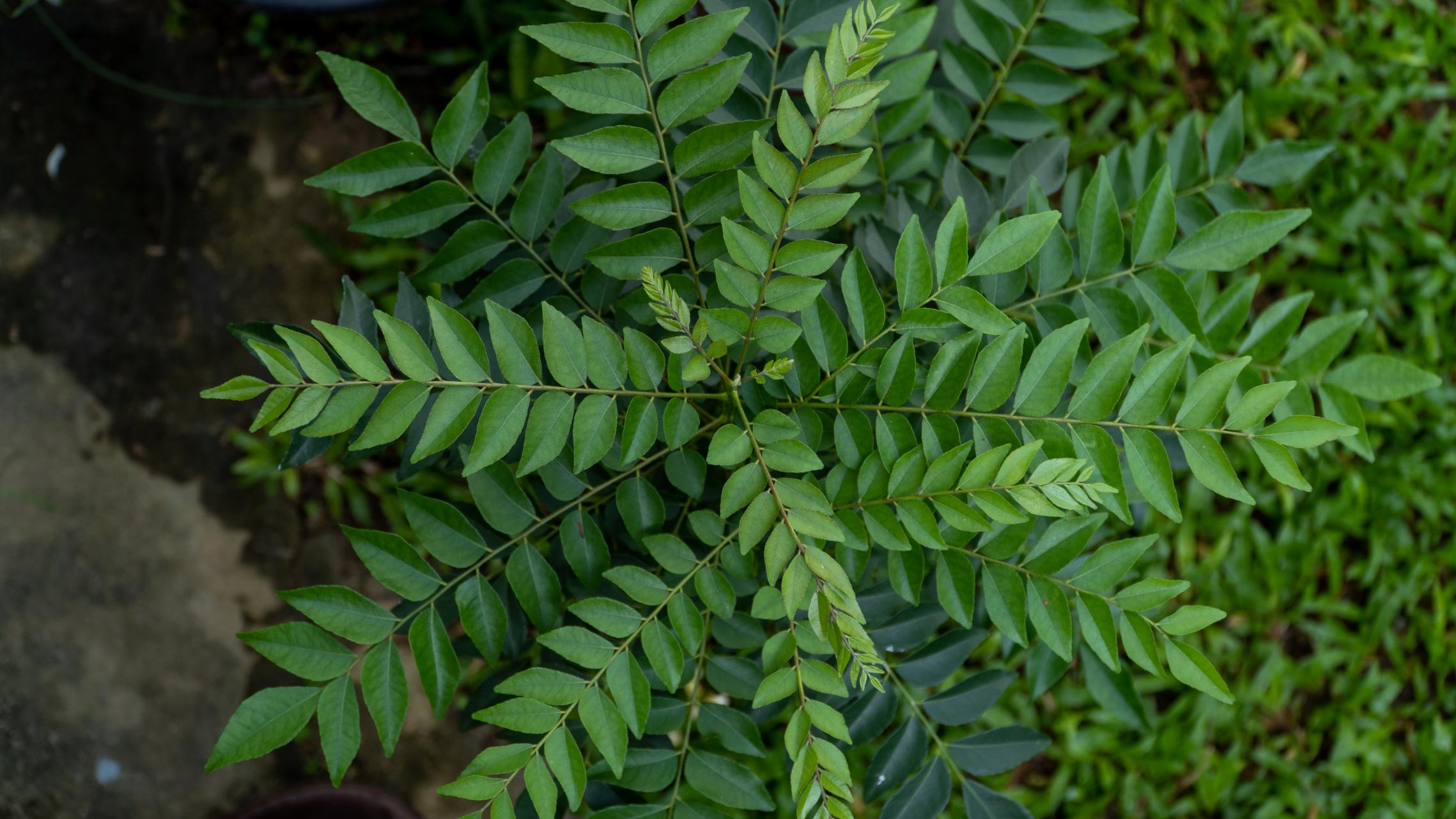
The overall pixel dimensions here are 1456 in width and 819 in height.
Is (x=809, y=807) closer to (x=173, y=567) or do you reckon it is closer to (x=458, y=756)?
(x=458, y=756)

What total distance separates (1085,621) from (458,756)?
198 cm

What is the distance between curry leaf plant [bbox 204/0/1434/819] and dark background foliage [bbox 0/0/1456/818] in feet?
3.93

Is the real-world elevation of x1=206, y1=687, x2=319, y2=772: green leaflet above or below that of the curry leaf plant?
below

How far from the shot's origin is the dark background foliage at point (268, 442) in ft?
8.18

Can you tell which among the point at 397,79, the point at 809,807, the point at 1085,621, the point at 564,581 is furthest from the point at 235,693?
the point at 1085,621

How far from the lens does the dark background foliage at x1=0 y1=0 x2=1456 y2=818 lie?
2.49 metres

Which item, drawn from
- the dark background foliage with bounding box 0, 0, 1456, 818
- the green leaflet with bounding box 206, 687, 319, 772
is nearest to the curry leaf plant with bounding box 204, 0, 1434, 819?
the green leaflet with bounding box 206, 687, 319, 772

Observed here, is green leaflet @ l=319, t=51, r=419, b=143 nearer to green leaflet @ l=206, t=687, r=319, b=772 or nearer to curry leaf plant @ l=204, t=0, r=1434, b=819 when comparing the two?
curry leaf plant @ l=204, t=0, r=1434, b=819

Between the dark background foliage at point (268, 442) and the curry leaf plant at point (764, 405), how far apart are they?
120cm

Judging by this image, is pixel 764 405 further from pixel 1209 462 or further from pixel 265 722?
pixel 265 722

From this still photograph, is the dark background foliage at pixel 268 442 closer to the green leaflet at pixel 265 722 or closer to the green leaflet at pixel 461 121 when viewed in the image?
the green leaflet at pixel 461 121

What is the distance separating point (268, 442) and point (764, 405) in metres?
1.80

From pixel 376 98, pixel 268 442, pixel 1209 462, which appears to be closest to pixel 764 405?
pixel 1209 462

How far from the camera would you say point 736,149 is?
118 centimetres
